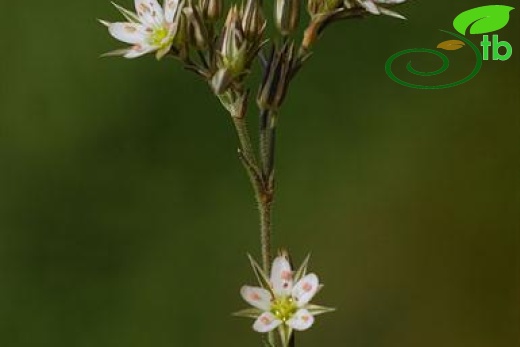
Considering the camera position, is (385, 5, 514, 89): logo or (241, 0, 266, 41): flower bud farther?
(385, 5, 514, 89): logo

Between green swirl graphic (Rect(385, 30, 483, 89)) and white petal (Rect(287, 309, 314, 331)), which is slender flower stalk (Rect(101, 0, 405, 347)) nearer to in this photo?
white petal (Rect(287, 309, 314, 331))

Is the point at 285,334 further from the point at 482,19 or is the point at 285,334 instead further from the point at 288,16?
the point at 482,19

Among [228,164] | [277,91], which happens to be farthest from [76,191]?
[277,91]

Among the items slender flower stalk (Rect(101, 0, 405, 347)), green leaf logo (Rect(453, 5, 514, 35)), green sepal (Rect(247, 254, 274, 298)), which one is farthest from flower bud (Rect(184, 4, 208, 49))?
green leaf logo (Rect(453, 5, 514, 35))

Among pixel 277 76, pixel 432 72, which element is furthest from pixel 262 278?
pixel 432 72

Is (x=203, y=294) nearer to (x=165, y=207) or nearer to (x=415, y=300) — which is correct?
(x=165, y=207)

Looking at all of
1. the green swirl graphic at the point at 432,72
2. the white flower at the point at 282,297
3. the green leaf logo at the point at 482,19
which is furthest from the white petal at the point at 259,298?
the green swirl graphic at the point at 432,72

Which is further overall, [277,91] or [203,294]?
[203,294]

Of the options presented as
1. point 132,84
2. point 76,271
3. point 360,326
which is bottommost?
point 360,326
